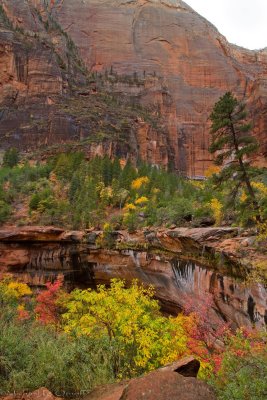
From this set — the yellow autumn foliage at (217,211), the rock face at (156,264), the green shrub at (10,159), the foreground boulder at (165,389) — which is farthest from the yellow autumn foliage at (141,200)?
the foreground boulder at (165,389)

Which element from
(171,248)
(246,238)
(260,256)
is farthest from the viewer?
(171,248)

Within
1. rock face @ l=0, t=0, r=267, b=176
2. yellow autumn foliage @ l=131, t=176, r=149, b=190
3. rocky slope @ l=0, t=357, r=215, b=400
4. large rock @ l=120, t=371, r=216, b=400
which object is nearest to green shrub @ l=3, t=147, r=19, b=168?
rock face @ l=0, t=0, r=267, b=176

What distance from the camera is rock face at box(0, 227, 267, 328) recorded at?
17.8 meters

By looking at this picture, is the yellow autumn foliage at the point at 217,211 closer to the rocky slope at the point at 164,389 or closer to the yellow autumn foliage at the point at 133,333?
the yellow autumn foliage at the point at 133,333

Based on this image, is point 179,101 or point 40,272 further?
point 179,101

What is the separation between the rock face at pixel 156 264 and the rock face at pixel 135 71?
3332 centimetres

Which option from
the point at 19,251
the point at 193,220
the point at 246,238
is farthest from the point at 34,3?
the point at 246,238

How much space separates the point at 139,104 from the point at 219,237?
7439 cm

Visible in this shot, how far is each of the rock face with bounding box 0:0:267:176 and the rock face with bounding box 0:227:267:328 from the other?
33.3 m

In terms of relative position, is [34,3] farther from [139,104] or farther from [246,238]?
[246,238]

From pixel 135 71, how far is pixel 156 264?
80.4 metres

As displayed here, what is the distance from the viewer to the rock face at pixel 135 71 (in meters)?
73.4

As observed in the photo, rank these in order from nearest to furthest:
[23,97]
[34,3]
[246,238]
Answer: [246,238]
[23,97]
[34,3]

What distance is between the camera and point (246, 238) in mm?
17625
